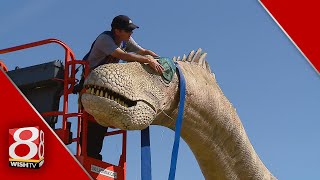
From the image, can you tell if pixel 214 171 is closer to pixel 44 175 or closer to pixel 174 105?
pixel 174 105

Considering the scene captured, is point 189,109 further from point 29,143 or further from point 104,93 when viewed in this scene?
point 29,143

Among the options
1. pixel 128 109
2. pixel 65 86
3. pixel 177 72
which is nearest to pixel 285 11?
pixel 177 72

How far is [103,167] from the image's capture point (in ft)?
15.4

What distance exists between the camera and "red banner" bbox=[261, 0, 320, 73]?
4.75 meters

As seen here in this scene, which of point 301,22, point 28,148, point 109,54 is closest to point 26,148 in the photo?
point 28,148

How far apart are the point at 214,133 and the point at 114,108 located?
1.95m

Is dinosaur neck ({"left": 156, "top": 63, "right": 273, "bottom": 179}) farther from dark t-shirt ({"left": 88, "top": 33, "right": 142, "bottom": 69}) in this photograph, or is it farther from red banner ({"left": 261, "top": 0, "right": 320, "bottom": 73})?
red banner ({"left": 261, "top": 0, "right": 320, "bottom": 73})

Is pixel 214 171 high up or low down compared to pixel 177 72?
down

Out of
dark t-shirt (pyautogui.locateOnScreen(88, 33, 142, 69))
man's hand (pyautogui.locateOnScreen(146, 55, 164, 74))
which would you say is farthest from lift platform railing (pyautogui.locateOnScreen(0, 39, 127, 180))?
man's hand (pyautogui.locateOnScreen(146, 55, 164, 74))

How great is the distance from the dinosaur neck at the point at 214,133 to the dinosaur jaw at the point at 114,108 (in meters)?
0.68

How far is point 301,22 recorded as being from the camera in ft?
15.8

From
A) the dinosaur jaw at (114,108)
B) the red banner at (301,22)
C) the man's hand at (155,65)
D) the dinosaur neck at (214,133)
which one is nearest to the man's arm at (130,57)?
the man's hand at (155,65)

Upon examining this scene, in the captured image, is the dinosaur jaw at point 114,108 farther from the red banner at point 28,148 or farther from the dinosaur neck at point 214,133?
the dinosaur neck at point 214,133

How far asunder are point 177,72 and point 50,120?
1240 mm
